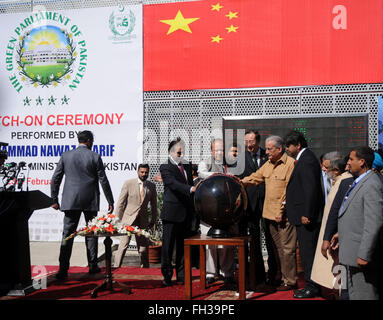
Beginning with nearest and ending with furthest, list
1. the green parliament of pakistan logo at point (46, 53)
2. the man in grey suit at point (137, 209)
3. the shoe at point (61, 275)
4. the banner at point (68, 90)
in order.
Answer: the shoe at point (61, 275)
the man in grey suit at point (137, 209)
the banner at point (68, 90)
the green parliament of pakistan logo at point (46, 53)

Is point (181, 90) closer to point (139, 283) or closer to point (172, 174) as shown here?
point (172, 174)

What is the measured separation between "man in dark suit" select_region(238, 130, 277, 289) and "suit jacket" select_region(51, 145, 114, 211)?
80.5 inches

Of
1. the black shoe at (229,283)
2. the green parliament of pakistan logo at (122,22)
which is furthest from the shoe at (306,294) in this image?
the green parliament of pakistan logo at (122,22)

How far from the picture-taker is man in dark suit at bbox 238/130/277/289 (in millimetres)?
6055

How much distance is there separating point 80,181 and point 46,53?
14.3ft

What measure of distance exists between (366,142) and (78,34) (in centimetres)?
619

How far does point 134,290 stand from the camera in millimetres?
5922

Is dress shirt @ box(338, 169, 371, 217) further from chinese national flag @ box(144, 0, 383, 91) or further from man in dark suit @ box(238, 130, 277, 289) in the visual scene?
chinese national flag @ box(144, 0, 383, 91)

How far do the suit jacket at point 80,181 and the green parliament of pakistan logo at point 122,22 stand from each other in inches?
141

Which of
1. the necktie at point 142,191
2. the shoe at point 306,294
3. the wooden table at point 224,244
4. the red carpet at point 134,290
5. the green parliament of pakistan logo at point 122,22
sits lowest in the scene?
the red carpet at point 134,290

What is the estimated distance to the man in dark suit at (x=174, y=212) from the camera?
612cm

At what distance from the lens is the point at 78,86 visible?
31.6ft

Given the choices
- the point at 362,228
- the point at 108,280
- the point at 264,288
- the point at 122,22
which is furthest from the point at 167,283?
the point at 122,22

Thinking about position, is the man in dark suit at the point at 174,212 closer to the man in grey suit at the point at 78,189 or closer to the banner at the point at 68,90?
the man in grey suit at the point at 78,189
